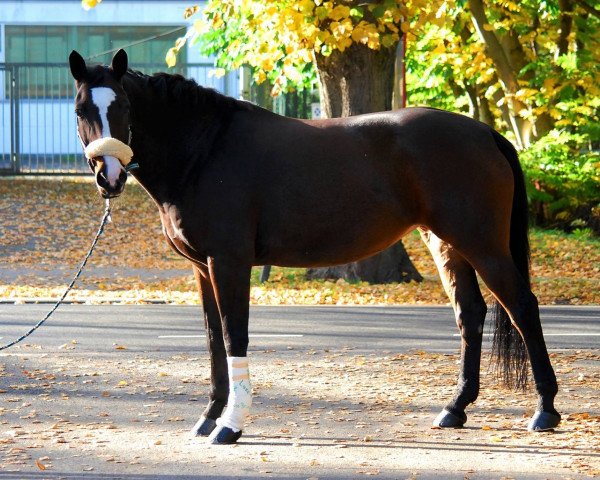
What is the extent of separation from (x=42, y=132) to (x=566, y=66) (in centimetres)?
1307

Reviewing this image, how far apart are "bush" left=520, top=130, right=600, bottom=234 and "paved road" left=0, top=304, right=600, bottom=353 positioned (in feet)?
26.6

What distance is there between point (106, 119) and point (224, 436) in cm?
195

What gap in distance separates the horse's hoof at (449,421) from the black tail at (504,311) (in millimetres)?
404

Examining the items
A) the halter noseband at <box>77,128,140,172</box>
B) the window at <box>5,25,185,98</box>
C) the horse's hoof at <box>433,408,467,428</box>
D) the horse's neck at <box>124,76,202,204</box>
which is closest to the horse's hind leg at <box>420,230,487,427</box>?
the horse's hoof at <box>433,408,467,428</box>

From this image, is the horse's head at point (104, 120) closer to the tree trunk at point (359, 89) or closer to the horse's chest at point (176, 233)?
the horse's chest at point (176, 233)

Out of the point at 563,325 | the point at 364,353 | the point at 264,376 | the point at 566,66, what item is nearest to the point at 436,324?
the point at 563,325

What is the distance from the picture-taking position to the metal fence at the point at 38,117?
26.6 m

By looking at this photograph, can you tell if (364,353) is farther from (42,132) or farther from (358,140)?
(42,132)

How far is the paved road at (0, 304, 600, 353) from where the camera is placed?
35.4 ft

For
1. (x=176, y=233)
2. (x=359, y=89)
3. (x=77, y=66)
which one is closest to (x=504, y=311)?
(x=176, y=233)

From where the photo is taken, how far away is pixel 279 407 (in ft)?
25.7

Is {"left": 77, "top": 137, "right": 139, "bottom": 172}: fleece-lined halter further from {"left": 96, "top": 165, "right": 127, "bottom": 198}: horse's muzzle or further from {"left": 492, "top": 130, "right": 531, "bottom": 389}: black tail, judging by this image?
{"left": 492, "top": 130, "right": 531, "bottom": 389}: black tail

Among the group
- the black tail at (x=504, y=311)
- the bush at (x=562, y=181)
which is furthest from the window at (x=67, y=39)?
the black tail at (x=504, y=311)

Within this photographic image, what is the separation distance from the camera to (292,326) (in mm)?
12031
